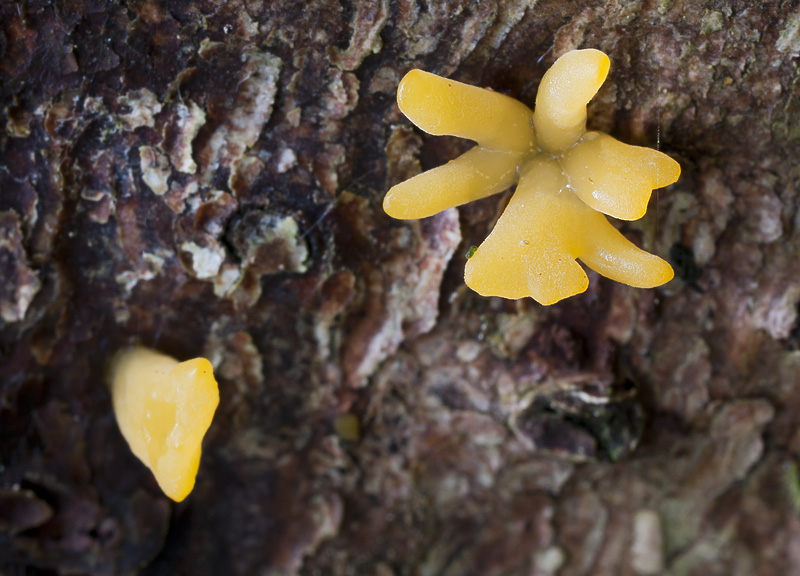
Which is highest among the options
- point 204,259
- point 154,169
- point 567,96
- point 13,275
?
point 567,96

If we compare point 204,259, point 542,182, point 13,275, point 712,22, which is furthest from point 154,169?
point 712,22

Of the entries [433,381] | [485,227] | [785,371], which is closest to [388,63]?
[485,227]

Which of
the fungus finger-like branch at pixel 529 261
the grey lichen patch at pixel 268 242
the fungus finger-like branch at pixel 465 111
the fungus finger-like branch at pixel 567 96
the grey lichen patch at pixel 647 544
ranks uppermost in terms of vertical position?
the fungus finger-like branch at pixel 567 96

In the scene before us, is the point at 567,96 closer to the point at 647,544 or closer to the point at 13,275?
the point at 13,275

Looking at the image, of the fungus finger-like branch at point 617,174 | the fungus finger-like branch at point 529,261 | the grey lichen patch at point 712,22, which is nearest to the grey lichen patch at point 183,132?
the fungus finger-like branch at point 529,261

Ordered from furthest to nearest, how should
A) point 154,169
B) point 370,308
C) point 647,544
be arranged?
1. point 647,544
2. point 370,308
3. point 154,169

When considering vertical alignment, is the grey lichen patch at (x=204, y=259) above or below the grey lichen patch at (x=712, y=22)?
below

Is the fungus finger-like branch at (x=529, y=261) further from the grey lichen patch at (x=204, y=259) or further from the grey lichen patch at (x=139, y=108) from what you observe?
the grey lichen patch at (x=139, y=108)

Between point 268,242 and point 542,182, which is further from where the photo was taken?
point 268,242
